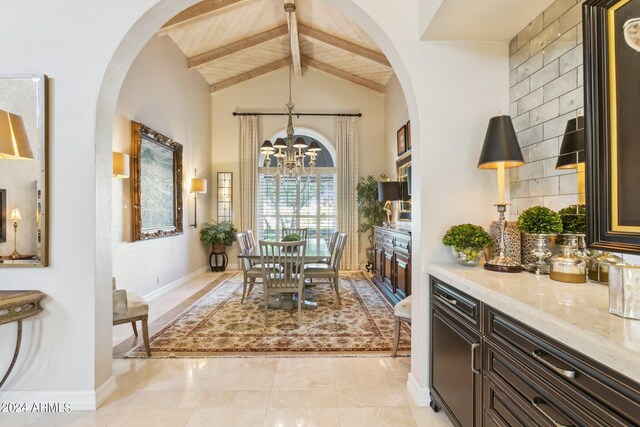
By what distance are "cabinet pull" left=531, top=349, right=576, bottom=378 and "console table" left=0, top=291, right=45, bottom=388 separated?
2.60 meters

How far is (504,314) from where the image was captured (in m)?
1.28

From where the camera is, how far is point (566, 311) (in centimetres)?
105

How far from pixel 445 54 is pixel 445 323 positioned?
5.73 feet

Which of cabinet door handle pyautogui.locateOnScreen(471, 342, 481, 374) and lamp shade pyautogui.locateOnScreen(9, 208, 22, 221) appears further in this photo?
lamp shade pyautogui.locateOnScreen(9, 208, 22, 221)

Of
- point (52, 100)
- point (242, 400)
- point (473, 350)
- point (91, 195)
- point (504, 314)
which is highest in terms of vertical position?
point (52, 100)

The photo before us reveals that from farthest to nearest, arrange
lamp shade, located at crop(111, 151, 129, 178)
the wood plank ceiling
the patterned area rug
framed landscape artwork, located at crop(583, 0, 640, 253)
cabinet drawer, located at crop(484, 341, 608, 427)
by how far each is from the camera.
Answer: the wood plank ceiling → lamp shade, located at crop(111, 151, 129, 178) → the patterned area rug → framed landscape artwork, located at crop(583, 0, 640, 253) → cabinet drawer, located at crop(484, 341, 608, 427)

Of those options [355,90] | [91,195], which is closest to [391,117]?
[355,90]

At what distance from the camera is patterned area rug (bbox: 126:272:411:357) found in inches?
113

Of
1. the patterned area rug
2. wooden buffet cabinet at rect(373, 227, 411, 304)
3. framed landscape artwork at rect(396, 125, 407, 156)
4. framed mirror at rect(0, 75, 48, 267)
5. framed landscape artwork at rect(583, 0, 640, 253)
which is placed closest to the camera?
framed landscape artwork at rect(583, 0, 640, 253)

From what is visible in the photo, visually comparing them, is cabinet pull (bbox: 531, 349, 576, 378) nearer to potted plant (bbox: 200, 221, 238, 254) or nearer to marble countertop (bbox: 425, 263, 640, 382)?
marble countertop (bbox: 425, 263, 640, 382)

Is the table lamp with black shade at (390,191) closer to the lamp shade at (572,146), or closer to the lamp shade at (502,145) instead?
the lamp shade at (502,145)

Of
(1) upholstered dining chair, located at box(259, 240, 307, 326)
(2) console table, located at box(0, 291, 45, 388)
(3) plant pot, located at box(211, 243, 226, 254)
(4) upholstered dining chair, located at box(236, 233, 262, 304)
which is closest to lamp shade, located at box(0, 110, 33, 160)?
(2) console table, located at box(0, 291, 45, 388)

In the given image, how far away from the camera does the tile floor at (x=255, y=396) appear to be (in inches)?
76.1

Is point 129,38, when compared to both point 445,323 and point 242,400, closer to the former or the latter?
point 242,400
